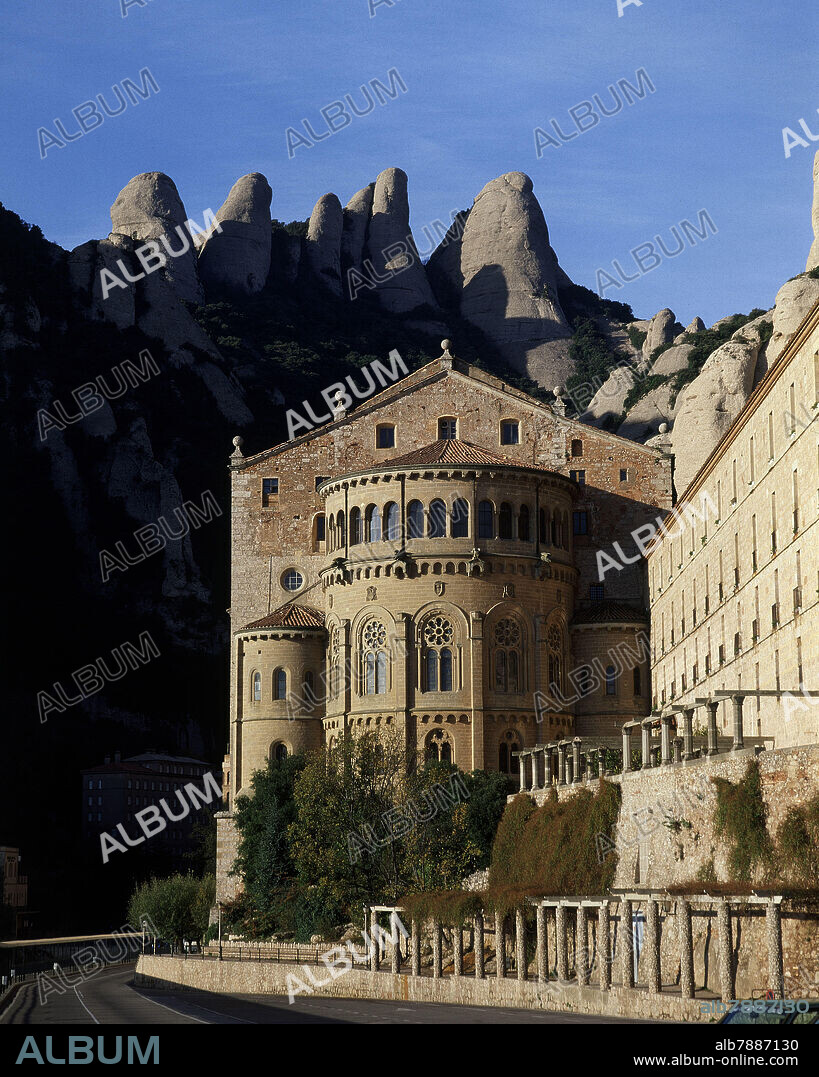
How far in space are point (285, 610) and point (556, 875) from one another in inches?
1214

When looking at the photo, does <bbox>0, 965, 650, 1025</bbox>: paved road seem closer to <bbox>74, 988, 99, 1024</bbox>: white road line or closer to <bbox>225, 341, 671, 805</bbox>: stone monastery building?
<bbox>74, 988, 99, 1024</bbox>: white road line

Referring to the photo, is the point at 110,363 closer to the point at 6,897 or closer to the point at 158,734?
the point at 158,734

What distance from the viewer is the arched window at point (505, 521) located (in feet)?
220

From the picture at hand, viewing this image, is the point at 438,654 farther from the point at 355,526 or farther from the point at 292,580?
the point at 292,580

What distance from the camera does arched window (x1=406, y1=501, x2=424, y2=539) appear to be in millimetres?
66438

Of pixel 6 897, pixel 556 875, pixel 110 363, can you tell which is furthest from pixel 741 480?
pixel 110 363

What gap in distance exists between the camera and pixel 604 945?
33.9 metres

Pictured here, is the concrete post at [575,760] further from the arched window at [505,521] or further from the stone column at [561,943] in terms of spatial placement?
the arched window at [505,521]

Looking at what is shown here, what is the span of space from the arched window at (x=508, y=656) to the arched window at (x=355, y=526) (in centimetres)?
753

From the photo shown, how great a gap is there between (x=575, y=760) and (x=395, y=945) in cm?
952

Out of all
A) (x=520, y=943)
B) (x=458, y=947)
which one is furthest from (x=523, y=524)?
(x=520, y=943)

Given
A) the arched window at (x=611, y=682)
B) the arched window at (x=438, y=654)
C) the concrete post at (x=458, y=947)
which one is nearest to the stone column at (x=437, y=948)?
the concrete post at (x=458, y=947)

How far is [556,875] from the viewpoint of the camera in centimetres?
4578

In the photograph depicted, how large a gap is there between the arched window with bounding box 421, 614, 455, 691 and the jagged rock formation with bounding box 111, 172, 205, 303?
98.7 metres
